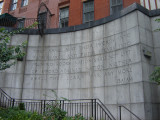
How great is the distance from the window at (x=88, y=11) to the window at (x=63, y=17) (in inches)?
78.8

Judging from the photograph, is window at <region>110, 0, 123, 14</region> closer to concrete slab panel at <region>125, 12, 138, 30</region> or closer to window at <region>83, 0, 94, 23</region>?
window at <region>83, 0, 94, 23</region>

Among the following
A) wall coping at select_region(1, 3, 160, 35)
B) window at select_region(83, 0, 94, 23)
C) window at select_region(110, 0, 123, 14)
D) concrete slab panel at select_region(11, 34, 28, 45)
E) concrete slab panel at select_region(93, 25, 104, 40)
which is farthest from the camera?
window at select_region(83, 0, 94, 23)

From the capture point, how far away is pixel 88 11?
1680cm

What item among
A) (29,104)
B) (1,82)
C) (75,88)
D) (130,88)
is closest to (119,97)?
(130,88)

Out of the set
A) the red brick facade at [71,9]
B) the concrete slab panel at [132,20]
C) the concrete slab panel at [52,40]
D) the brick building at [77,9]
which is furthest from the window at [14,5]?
the concrete slab panel at [132,20]

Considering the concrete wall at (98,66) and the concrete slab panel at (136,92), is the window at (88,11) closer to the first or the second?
the concrete wall at (98,66)

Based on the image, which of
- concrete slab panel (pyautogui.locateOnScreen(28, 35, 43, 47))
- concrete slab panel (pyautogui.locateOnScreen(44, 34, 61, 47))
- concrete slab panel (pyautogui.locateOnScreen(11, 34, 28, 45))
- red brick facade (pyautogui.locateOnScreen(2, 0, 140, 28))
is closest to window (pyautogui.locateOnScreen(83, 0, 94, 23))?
red brick facade (pyautogui.locateOnScreen(2, 0, 140, 28))

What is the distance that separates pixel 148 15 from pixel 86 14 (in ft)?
23.6

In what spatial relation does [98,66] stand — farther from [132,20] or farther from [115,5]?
[115,5]

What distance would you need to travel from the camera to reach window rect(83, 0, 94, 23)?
54.2 ft

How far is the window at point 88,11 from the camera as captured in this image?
16516 mm

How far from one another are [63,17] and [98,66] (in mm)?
8556

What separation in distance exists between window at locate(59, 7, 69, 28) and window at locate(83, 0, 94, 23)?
2.00 metres

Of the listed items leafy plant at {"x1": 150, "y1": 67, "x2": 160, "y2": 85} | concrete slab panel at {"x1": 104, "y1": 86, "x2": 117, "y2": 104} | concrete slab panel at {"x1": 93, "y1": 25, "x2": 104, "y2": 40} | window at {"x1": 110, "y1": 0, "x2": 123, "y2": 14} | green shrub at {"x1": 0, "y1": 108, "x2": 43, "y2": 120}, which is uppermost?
window at {"x1": 110, "y1": 0, "x2": 123, "y2": 14}
